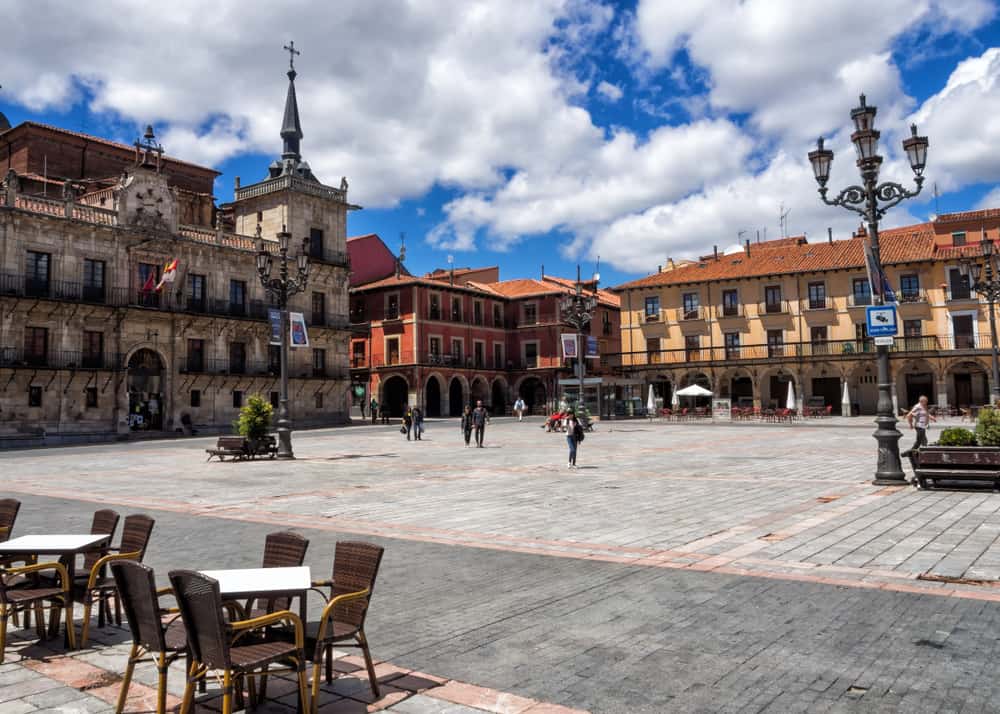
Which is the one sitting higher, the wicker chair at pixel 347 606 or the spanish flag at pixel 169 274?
the spanish flag at pixel 169 274

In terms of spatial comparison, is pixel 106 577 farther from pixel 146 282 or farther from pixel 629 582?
pixel 146 282

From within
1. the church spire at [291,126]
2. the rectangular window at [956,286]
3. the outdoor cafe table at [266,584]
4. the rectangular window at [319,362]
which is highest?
the church spire at [291,126]

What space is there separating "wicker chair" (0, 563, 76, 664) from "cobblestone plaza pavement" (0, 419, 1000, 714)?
0.19 metres

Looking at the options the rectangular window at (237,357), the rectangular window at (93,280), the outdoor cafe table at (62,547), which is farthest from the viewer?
the rectangular window at (237,357)

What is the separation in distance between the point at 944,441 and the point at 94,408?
33945 mm

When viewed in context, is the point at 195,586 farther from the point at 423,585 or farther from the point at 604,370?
the point at 604,370

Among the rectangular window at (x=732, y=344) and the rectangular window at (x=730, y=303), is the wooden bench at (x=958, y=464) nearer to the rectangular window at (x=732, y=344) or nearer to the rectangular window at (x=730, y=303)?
the rectangular window at (x=732, y=344)

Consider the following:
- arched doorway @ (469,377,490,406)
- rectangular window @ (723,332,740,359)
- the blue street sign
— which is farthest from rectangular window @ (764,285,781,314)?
the blue street sign

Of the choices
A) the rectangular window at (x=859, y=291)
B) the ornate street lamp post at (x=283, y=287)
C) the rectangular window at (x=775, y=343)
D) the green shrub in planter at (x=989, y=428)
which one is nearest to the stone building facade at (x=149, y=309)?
the ornate street lamp post at (x=283, y=287)

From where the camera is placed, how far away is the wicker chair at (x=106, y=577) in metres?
4.81

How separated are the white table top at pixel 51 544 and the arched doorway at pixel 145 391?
1371 inches

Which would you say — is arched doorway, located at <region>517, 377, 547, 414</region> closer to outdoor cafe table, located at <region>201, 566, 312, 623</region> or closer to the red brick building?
the red brick building

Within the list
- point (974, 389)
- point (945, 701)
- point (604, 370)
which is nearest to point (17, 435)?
point (945, 701)

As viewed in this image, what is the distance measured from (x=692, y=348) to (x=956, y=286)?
15.7 m
